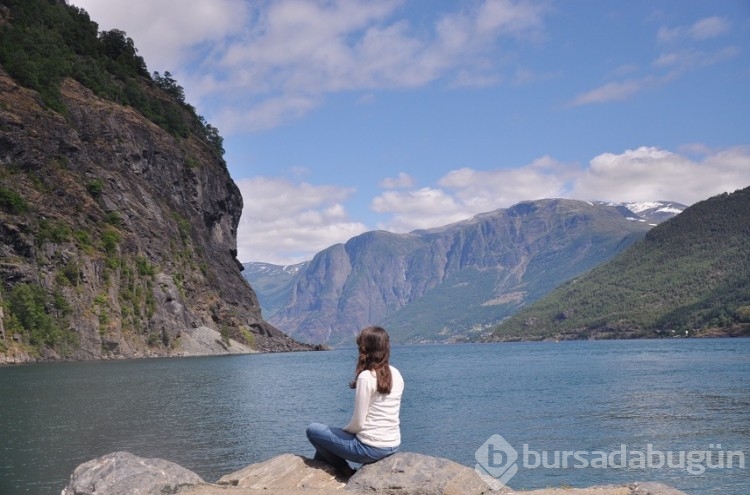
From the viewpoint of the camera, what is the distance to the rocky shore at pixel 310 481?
47.3 ft

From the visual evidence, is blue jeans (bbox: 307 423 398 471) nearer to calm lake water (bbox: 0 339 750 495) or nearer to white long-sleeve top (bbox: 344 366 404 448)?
white long-sleeve top (bbox: 344 366 404 448)

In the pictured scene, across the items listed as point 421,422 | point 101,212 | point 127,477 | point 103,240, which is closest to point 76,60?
point 101,212

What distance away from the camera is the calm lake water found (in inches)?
1136

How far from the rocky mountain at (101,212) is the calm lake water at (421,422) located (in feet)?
113

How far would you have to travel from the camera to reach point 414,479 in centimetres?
1452

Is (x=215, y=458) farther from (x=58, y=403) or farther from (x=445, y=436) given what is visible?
(x=58, y=403)

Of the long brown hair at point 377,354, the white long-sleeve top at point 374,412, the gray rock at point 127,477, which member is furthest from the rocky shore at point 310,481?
the long brown hair at point 377,354

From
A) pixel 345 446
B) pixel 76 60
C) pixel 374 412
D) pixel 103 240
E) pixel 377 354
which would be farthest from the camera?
pixel 76 60

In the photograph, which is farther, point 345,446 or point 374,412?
point 345,446

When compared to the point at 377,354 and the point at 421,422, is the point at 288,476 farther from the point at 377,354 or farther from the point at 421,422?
the point at 421,422

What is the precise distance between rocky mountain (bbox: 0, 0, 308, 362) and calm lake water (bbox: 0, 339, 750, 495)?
1359 inches

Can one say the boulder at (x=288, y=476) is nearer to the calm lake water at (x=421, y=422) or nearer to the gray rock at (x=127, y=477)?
the gray rock at (x=127, y=477)

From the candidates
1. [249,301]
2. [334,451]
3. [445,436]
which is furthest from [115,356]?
[334,451]

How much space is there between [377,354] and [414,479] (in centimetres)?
285
